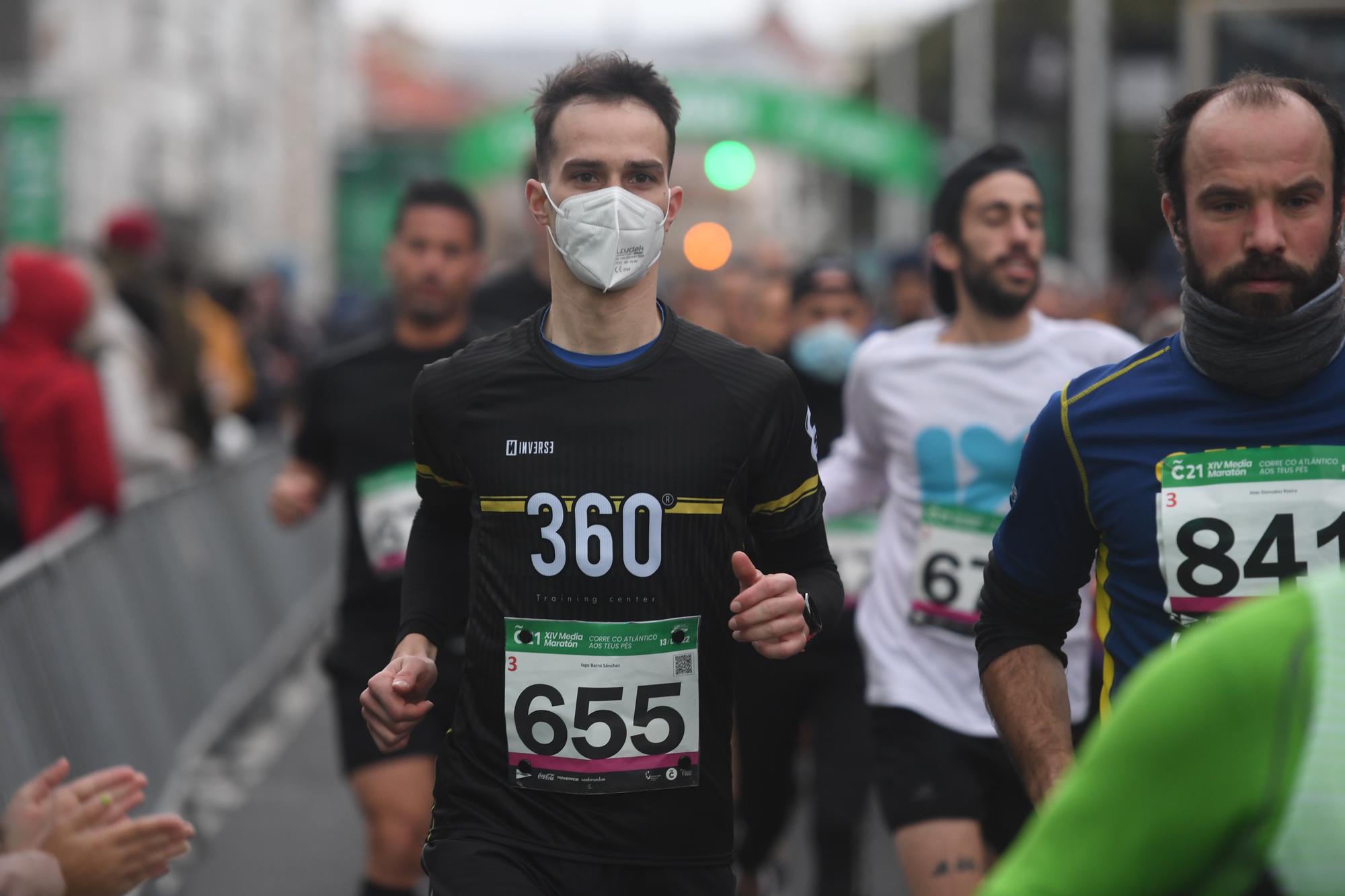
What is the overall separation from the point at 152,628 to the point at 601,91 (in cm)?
502

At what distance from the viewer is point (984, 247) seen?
18.0 ft

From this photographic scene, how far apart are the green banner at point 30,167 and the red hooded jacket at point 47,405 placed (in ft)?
Answer: 24.8

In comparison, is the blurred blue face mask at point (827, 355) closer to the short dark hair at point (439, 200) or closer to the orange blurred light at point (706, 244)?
the short dark hair at point (439, 200)

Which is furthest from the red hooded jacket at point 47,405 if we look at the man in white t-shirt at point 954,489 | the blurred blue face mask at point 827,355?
the man in white t-shirt at point 954,489

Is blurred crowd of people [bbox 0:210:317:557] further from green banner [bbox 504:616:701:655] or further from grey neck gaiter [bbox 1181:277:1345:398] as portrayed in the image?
grey neck gaiter [bbox 1181:277:1345:398]

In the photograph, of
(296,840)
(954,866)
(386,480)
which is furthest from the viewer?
(296,840)

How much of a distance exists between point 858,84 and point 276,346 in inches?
2345

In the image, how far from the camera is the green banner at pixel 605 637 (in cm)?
358

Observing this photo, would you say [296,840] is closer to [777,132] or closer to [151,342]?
[151,342]

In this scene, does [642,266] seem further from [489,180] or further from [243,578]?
[489,180]

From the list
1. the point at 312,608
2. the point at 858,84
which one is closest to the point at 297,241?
the point at 858,84

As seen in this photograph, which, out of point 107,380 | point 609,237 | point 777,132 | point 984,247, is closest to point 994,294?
point 984,247

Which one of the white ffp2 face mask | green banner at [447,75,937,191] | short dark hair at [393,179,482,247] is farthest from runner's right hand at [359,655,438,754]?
green banner at [447,75,937,191]

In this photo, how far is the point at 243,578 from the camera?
10.6m
